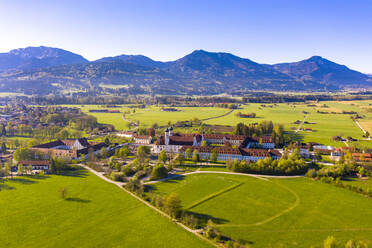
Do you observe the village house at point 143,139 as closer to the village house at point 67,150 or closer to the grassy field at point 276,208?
the village house at point 67,150

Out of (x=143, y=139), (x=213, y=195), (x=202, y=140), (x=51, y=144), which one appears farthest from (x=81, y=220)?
(x=202, y=140)

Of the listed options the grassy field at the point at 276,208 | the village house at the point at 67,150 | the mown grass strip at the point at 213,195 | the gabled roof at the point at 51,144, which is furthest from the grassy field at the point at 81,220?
the gabled roof at the point at 51,144

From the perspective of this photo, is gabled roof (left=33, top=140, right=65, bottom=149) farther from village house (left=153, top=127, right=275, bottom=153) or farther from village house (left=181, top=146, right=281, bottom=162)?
village house (left=181, top=146, right=281, bottom=162)

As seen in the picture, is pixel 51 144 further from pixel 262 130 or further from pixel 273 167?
pixel 262 130

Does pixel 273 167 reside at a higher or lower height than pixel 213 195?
higher

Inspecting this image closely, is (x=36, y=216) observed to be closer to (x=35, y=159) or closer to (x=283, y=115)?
(x=35, y=159)
